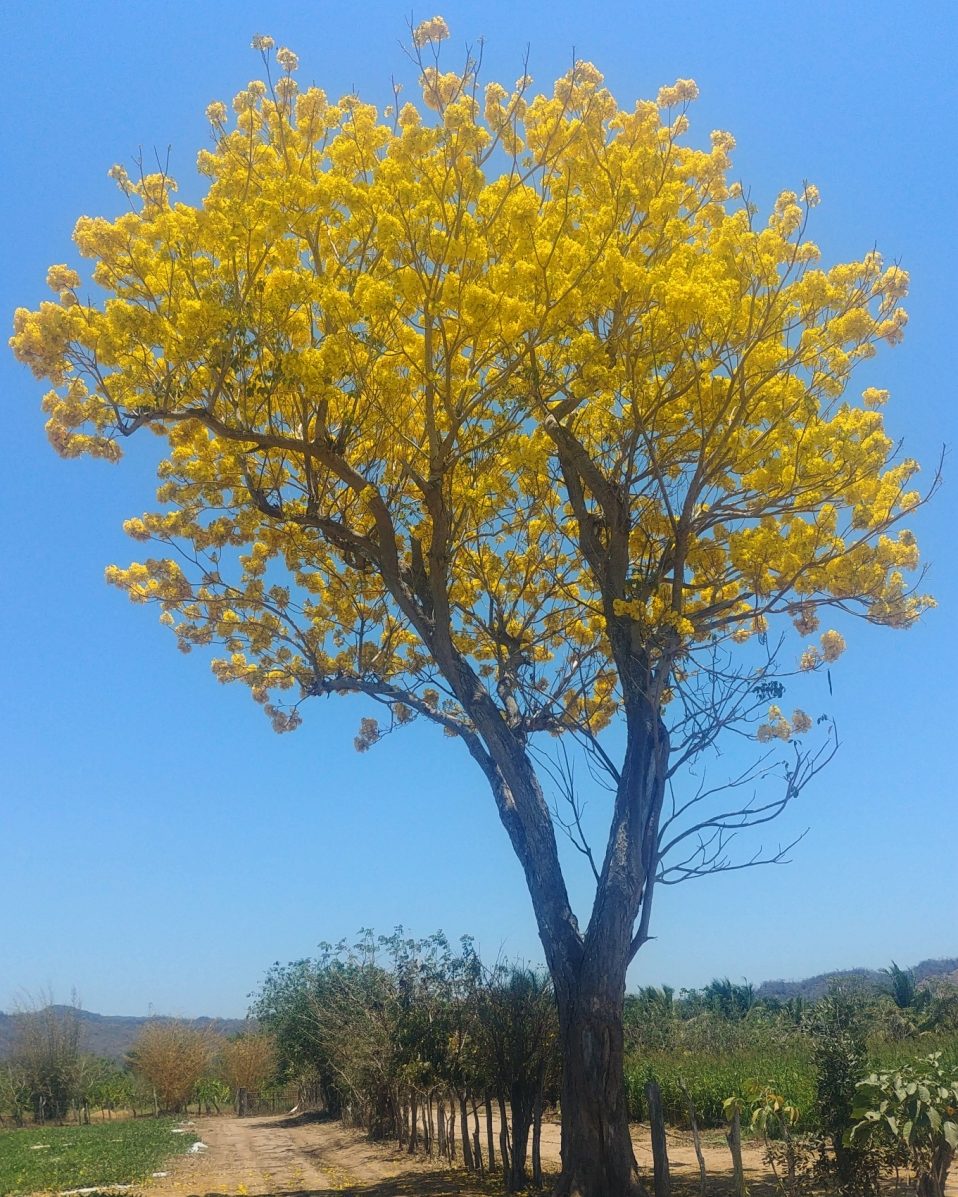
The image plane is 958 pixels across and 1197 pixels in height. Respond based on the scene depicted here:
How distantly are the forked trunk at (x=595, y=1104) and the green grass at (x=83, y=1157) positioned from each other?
10702 millimetres

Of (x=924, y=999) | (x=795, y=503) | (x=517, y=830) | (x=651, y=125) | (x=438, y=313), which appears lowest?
(x=924, y=999)

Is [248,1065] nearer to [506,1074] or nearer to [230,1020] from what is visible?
[506,1074]

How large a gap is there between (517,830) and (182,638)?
5.85 m

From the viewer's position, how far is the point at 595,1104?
8.65 metres

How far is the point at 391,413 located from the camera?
10695 millimetres

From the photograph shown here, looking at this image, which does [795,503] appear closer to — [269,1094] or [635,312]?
[635,312]

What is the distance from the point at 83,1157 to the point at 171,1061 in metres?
25.6

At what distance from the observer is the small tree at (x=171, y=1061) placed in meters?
45.3

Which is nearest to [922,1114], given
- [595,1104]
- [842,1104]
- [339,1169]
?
[842,1104]

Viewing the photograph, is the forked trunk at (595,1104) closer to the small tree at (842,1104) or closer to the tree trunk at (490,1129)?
the small tree at (842,1104)

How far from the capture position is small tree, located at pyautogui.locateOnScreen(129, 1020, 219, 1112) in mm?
45312

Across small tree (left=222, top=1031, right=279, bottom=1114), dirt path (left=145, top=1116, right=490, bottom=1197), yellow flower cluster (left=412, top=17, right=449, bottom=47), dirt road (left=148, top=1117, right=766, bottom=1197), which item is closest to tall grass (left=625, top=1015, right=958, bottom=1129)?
dirt road (left=148, top=1117, right=766, bottom=1197)

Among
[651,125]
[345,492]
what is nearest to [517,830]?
[345,492]

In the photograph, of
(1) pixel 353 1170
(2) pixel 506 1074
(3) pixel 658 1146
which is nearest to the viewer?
(3) pixel 658 1146
